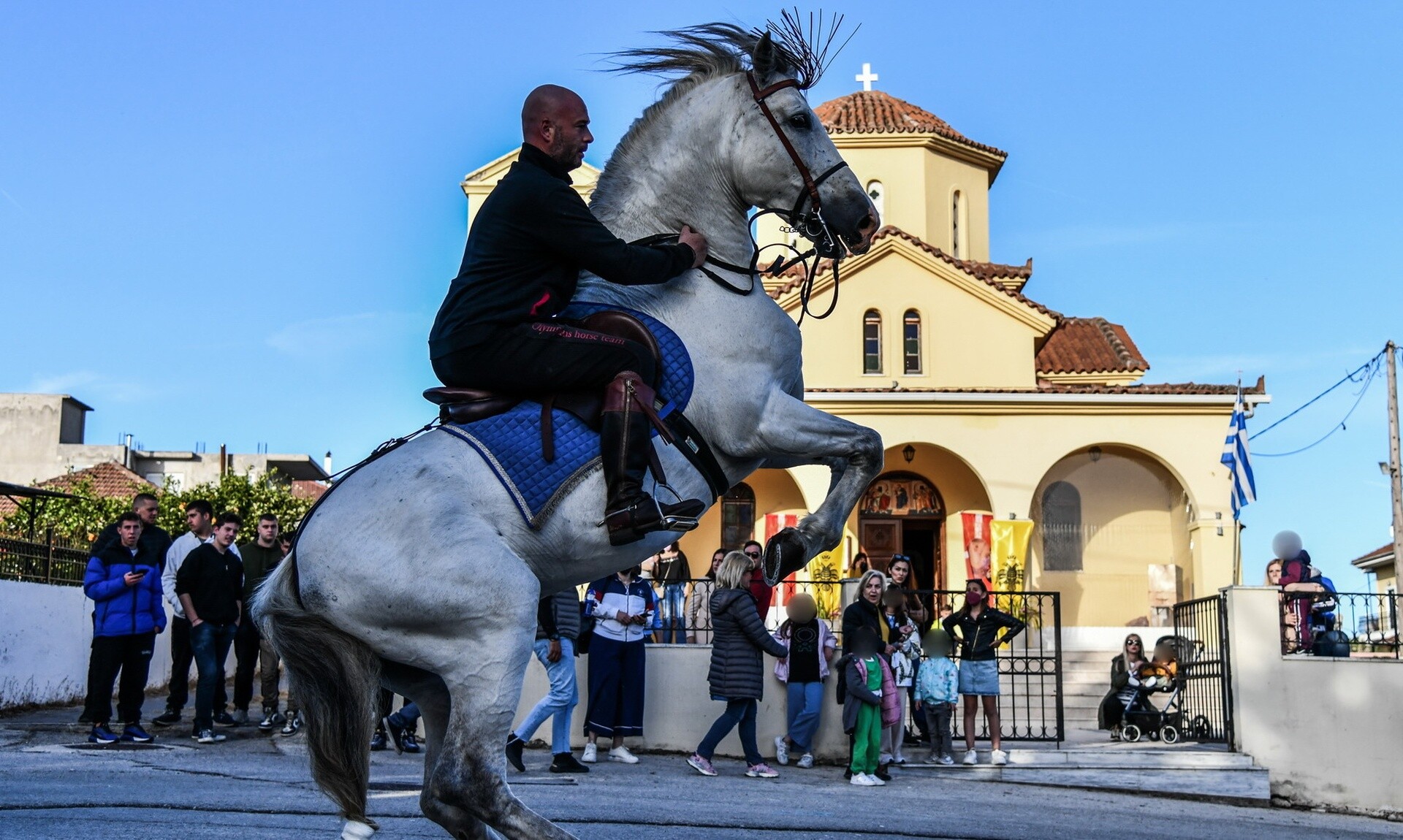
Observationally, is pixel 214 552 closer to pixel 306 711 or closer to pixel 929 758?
pixel 929 758

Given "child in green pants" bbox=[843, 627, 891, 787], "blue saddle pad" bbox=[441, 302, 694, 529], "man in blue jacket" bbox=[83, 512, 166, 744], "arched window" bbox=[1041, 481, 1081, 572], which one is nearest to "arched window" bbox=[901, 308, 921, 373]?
"arched window" bbox=[1041, 481, 1081, 572]

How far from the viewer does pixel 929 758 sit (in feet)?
50.3

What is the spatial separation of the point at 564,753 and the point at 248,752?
9.59 ft

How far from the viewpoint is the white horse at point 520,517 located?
4641 mm

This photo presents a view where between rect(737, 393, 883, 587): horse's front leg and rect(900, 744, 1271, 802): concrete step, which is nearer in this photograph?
rect(737, 393, 883, 587): horse's front leg

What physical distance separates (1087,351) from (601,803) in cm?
3081

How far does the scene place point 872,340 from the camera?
33.3m

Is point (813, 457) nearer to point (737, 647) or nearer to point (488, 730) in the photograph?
point (488, 730)

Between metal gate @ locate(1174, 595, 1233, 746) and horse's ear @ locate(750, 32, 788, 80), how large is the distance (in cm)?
1285

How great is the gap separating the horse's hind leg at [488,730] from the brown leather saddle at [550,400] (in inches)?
25.7

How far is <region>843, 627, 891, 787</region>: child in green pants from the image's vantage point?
1332 centimetres

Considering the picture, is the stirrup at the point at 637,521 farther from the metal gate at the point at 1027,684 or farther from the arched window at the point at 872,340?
the arched window at the point at 872,340

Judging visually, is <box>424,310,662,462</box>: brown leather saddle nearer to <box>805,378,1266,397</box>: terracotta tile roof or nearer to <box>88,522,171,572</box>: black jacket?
<box>88,522,171,572</box>: black jacket

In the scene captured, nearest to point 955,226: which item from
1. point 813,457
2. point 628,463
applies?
point 813,457
